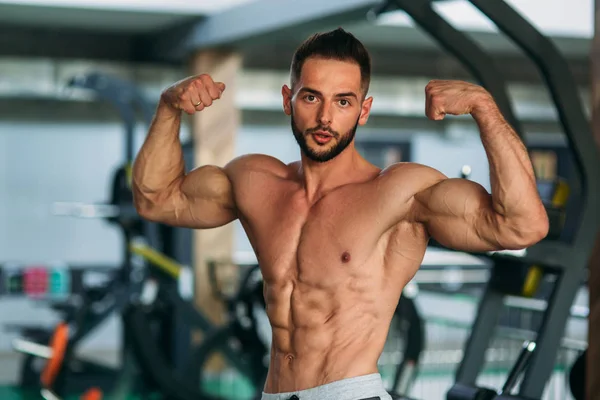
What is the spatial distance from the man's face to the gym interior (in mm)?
921

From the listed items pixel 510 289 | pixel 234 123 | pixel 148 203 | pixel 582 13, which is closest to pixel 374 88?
pixel 234 123

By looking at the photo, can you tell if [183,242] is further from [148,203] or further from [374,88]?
[148,203]

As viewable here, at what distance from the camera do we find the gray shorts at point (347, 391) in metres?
2.23

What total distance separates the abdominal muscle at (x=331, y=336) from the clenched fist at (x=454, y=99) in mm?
439

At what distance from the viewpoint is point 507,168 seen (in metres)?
2.09

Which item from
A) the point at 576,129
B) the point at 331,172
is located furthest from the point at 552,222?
the point at 331,172

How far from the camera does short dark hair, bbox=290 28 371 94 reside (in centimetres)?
227

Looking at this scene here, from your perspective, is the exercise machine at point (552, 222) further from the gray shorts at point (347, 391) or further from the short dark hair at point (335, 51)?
the gray shorts at point (347, 391)

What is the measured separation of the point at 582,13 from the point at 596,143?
417 cm

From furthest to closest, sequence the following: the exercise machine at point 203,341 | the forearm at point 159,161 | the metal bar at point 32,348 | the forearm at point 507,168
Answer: the metal bar at point 32,348 → the exercise machine at point 203,341 → the forearm at point 159,161 → the forearm at point 507,168

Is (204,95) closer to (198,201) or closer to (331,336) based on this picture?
(198,201)

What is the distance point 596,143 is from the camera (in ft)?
11.1

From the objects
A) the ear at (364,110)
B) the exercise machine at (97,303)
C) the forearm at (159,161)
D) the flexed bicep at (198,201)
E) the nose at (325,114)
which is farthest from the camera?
the exercise machine at (97,303)

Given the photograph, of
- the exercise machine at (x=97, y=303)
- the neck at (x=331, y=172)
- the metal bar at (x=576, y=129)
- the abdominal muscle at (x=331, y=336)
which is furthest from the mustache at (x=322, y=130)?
the exercise machine at (x=97, y=303)
